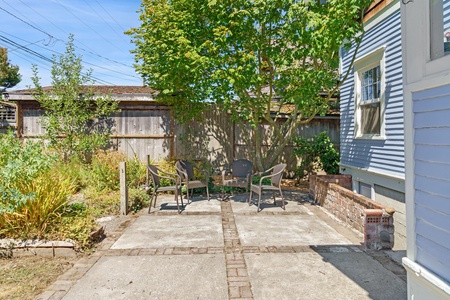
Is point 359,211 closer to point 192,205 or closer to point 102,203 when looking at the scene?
point 192,205

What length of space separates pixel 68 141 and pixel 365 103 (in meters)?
8.13

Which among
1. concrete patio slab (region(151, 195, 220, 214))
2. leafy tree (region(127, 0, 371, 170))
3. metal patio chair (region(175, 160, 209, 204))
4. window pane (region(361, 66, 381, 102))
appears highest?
leafy tree (region(127, 0, 371, 170))

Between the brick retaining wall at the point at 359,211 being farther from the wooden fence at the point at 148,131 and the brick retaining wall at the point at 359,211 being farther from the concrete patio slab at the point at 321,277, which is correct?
the wooden fence at the point at 148,131

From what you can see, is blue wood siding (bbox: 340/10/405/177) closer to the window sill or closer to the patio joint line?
the window sill

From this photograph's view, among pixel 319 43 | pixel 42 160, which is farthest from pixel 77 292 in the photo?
pixel 319 43

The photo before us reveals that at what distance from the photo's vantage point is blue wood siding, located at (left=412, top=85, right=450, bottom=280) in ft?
6.28

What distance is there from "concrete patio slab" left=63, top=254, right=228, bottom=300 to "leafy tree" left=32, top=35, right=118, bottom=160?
6011 mm

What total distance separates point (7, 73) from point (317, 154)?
89.1 ft

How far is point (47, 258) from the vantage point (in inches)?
145

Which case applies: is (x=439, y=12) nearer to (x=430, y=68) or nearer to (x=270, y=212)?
(x=430, y=68)

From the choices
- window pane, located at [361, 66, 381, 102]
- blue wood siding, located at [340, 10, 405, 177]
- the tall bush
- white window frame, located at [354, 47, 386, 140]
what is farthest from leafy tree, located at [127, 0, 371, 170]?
the tall bush

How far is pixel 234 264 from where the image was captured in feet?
11.4

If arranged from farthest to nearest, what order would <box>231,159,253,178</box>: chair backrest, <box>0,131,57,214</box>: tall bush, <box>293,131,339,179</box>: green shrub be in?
<box>293,131,339,179</box>: green shrub, <box>231,159,253,178</box>: chair backrest, <box>0,131,57,214</box>: tall bush

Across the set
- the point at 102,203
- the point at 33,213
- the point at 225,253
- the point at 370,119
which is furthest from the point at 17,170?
the point at 370,119
